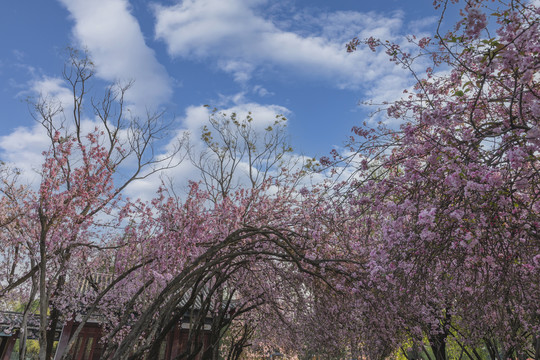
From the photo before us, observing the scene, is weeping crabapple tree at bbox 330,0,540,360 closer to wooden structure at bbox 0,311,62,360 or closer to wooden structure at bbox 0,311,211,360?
wooden structure at bbox 0,311,211,360

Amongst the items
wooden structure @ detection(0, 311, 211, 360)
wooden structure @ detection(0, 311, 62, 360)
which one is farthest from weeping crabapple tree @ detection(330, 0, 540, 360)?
wooden structure @ detection(0, 311, 62, 360)

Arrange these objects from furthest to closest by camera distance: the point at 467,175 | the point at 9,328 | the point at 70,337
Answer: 1. the point at 70,337
2. the point at 9,328
3. the point at 467,175

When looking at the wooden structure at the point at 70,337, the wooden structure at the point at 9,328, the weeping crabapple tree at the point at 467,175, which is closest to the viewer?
the weeping crabapple tree at the point at 467,175

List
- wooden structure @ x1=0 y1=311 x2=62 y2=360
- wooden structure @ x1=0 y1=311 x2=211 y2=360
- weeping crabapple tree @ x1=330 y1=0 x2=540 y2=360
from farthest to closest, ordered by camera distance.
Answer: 1. wooden structure @ x1=0 y1=311 x2=211 y2=360
2. wooden structure @ x1=0 y1=311 x2=62 y2=360
3. weeping crabapple tree @ x1=330 y1=0 x2=540 y2=360

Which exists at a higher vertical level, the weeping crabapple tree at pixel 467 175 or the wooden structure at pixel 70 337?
the weeping crabapple tree at pixel 467 175

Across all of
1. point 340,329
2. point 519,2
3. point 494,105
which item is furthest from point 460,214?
point 340,329

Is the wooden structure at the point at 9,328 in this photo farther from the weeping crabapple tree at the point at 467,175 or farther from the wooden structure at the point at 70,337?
the weeping crabapple tree at the point at 467,175

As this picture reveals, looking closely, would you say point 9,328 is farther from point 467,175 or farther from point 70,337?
point 467,175

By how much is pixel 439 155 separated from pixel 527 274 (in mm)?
3169

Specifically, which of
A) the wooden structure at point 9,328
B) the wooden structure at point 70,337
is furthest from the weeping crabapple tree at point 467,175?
the wooden structure at point 9,328

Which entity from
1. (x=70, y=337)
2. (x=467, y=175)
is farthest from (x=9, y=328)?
(x=467, y=175)

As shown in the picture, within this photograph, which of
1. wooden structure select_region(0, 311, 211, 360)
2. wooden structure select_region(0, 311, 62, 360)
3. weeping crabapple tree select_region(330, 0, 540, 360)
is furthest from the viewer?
wooden structure select_region(0, 311, 211, 360)

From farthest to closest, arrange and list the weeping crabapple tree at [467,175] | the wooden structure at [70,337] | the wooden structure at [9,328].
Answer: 1. the wooden structure at [70,337]
2. the wooden structure at [9,328]
3. the weeping crabapple tree at [467,175]

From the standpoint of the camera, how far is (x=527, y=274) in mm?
5941
